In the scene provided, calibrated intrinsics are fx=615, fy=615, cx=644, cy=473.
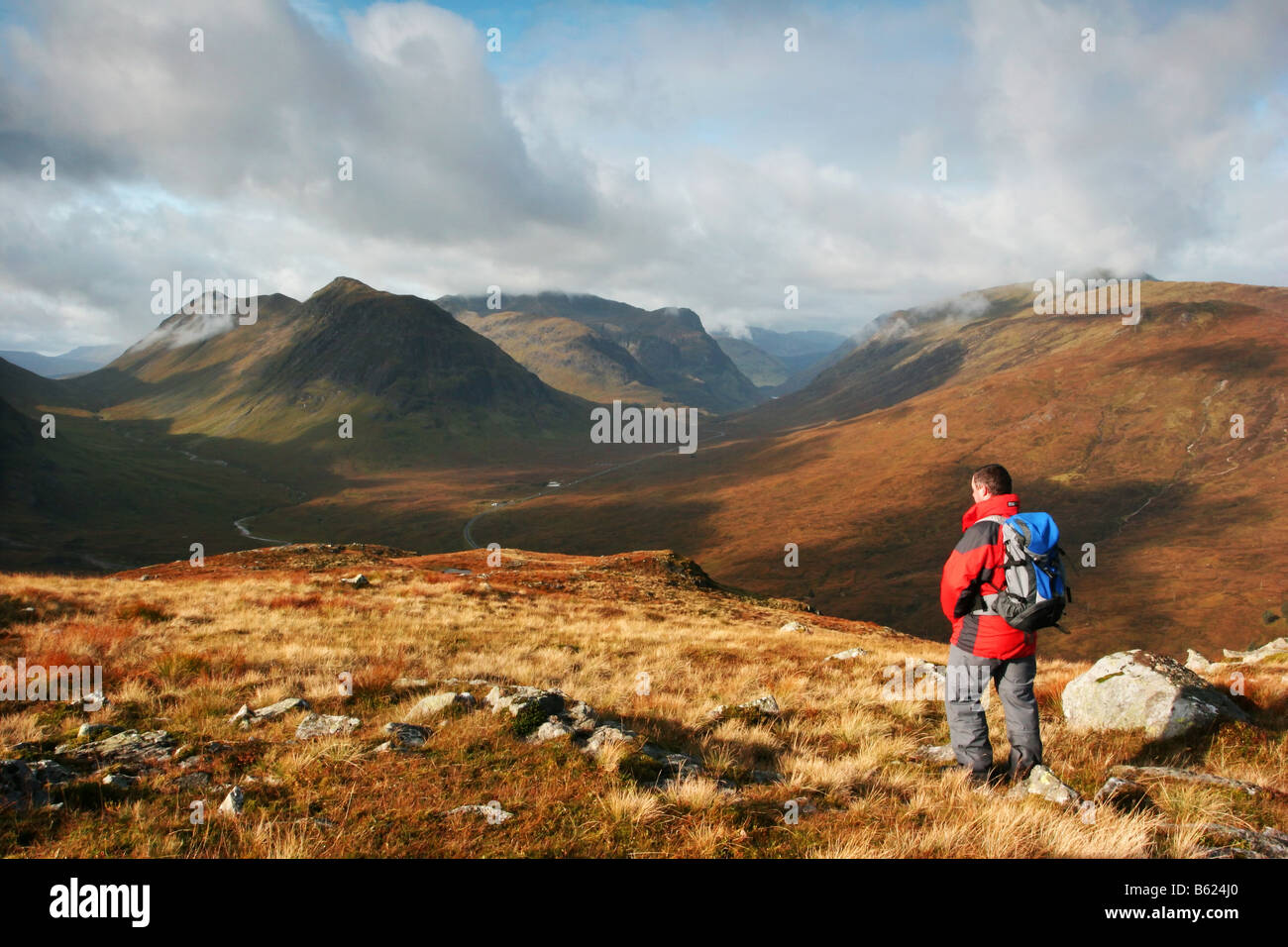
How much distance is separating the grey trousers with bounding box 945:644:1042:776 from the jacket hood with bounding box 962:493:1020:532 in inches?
64.7

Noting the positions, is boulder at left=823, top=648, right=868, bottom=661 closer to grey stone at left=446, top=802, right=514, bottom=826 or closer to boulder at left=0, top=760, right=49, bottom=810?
grey stone at left=446, top=802, right=514, bottom=826

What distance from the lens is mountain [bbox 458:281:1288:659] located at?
101 meters

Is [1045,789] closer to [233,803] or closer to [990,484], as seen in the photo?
[990,484]

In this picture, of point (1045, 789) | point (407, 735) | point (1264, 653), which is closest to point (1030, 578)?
point (1045, 789)

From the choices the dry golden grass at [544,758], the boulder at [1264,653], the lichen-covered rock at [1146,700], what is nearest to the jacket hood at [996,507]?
the dry golden grass at [544,758]

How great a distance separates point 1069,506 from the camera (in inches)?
5699

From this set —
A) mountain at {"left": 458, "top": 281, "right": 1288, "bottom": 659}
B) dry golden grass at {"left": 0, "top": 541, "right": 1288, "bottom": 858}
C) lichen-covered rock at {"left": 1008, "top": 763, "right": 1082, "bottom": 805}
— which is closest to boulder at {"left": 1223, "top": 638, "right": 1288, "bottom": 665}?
dry golden grass at {"left": 0, "top": 541, "right": 1288, "bottom": 858}

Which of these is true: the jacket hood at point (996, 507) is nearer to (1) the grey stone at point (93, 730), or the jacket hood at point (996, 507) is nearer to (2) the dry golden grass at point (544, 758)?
(2) the dry golden grass at point (544, 758)
